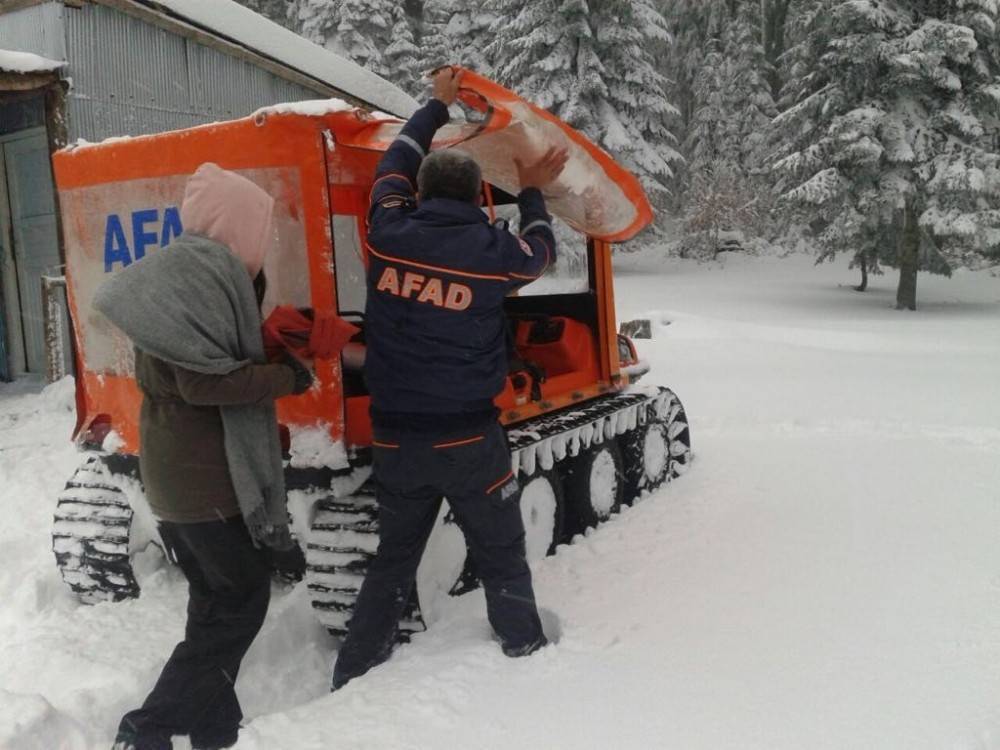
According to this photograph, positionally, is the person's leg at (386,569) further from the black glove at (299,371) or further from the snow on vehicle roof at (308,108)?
the snow on vehicle roof at (308,108)

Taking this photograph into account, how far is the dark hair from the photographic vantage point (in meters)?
3.08

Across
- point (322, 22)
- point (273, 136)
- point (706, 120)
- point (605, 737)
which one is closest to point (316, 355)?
point (273, 136)

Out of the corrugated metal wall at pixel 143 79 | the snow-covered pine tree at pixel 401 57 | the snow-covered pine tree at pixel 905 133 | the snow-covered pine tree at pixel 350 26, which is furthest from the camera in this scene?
the snow-covered pine tree at pixel 401 57

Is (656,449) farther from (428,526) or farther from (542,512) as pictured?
(428,526)

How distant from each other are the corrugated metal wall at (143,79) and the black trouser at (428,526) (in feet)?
23.2

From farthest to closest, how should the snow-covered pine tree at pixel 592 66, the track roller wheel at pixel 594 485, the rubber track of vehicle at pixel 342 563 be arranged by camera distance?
the snow-covered pine tree at pixel 592 66, the track roller wheel at pixel 594 485, the rubber track of vehicle at pixel 342 563

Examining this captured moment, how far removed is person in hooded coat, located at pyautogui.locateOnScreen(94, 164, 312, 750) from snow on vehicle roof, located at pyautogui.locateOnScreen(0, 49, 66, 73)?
6.24 m

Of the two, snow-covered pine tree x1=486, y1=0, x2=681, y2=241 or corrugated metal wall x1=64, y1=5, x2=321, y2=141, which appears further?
snow-covered pine tree x1=486, y1=0, x2=681, y2=241

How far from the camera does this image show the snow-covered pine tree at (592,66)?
800 inches

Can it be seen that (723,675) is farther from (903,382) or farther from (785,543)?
(903,382)

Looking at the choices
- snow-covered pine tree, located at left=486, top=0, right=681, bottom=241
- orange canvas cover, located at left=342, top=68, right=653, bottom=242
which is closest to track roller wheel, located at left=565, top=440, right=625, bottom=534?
orange canvas cover, located at left=342, top=68, right=653, bottom=242

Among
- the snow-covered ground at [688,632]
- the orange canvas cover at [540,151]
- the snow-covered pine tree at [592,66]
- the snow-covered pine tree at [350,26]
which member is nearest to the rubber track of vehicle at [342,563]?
the snow-covered ground at [688,632]

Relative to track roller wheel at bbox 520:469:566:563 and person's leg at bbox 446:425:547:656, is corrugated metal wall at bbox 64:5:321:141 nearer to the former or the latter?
track roller wheel at bbox 520:469:566:563

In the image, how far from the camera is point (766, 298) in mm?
20266
